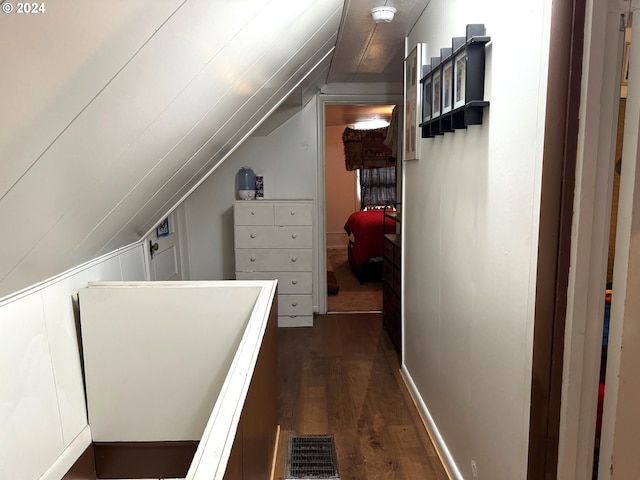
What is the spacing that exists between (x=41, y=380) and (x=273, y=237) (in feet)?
6.98

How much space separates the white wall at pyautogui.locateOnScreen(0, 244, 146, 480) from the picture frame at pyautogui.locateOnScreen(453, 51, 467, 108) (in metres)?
1.60

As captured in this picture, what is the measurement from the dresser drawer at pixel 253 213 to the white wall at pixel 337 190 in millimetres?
3708

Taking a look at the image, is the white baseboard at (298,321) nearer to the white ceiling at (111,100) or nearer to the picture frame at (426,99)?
the white ceiling at (111,100)

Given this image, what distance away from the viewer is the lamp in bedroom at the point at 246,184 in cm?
371

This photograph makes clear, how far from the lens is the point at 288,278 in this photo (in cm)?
352

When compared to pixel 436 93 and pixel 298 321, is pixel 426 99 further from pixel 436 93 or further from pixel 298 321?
pixel 298 321

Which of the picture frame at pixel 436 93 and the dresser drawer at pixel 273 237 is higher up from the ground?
the picture frame at pixel 436 93

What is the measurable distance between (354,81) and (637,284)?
10.3ft

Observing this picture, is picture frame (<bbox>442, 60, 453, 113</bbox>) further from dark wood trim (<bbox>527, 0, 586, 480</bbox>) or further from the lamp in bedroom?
the lamp in bedroom

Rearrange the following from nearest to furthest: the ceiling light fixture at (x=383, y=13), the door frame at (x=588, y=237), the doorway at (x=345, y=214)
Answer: the door frame at (x=588, y=237), the ceiling light fixture at (x=383, y=13), the doorway at (x=345, y=214)

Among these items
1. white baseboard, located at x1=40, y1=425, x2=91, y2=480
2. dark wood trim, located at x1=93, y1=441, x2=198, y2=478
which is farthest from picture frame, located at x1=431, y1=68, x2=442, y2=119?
white baseboard, located at x1=40, y1=425, x2=91, y2=480

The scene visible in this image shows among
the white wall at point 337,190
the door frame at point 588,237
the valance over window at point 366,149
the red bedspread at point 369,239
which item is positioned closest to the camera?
the door frame at point 588,237

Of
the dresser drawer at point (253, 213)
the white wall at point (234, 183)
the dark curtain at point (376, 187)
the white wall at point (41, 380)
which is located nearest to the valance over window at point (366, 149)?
Result: the dark curtain at point (376, 187)

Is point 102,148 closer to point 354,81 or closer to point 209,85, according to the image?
point 209,85
